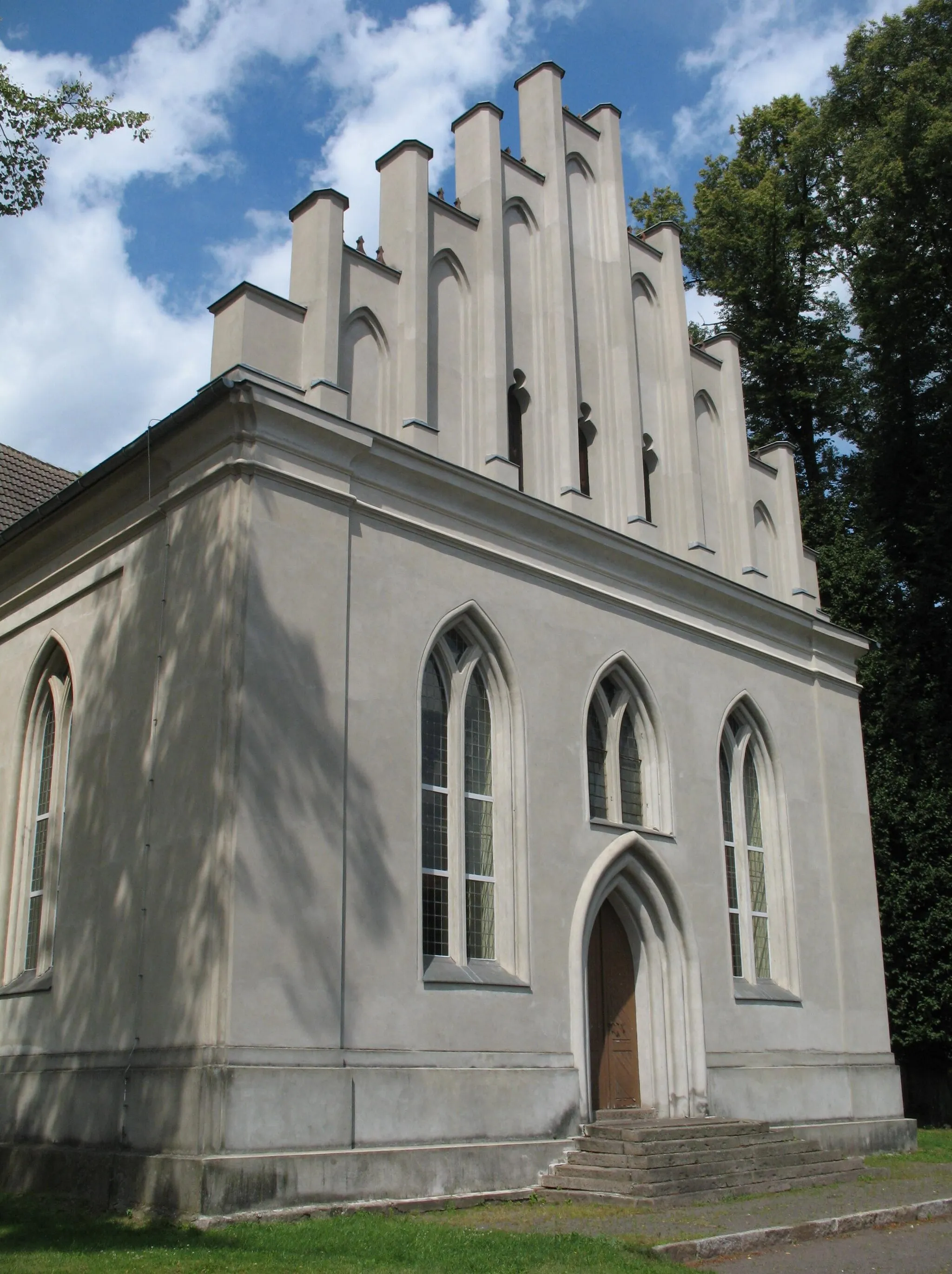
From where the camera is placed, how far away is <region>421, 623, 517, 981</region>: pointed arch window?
42.5 feet

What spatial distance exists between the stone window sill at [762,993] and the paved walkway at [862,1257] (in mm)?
5179

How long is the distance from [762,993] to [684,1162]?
4.24 m

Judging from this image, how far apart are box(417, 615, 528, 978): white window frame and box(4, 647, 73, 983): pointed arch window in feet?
14.4

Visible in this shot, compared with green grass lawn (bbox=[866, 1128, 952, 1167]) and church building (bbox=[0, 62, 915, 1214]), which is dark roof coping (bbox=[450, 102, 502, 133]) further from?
green grass lawn (bbox=[866, 1128, 952, 1167])

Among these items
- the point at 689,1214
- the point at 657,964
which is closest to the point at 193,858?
the point at 689,1214

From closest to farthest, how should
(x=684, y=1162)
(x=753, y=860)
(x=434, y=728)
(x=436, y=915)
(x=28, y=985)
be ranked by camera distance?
(x=684, y=1162)
(x=436, y=915)
(x=434, y=728)
(x=28, y=985)
(x=753, y=860)

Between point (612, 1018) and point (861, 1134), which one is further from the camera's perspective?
point (861, 1134)

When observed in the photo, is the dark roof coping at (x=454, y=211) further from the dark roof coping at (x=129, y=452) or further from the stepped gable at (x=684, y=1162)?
the stepped gable at (x=684, y=1162)

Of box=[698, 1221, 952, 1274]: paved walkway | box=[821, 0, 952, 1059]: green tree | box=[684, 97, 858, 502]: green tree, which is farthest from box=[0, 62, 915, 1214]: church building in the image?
box=[684, 97, 858, 502]: green tree

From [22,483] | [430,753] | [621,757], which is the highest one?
[22,483]

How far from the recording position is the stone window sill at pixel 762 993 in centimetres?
1603

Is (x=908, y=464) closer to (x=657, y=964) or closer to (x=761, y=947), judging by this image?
(x=761, y=947)

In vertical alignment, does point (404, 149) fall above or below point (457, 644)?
above

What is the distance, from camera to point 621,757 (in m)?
15.9
